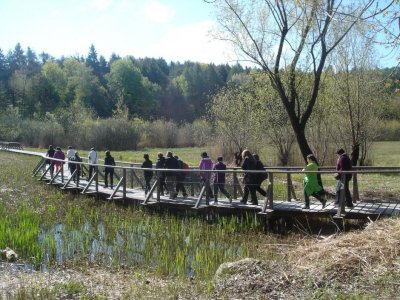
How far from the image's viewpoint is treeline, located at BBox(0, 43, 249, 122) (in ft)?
318

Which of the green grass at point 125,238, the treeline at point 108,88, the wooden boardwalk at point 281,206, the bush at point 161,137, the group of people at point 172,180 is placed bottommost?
the green grass at point 125,238

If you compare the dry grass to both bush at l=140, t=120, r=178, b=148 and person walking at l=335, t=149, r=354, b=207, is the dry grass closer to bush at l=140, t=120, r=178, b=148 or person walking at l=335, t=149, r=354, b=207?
person walking at l=335, t=149, r=354, b=207

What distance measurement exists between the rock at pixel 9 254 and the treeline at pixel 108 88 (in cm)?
6264

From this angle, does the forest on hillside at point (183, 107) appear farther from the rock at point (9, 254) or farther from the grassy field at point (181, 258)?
the rock at point (9, 254)

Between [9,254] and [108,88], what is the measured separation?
109066mm

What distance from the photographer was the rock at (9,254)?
10047mm

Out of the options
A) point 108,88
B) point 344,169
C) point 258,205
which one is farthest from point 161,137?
point 108,88

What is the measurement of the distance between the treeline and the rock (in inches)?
2466

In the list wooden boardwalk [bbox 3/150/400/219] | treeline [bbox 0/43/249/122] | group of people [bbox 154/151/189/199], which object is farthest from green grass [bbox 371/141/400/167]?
treeline [bbox 0/43/249/122]

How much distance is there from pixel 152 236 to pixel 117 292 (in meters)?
4.41

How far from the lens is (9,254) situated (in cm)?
1012

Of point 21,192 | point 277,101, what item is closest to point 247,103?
point 277,101

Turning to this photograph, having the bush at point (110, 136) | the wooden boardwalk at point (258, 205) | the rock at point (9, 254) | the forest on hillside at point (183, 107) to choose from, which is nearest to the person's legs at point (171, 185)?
the wooden boardwalk at point (258, 205)

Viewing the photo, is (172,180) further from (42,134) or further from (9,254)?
(42,134)
